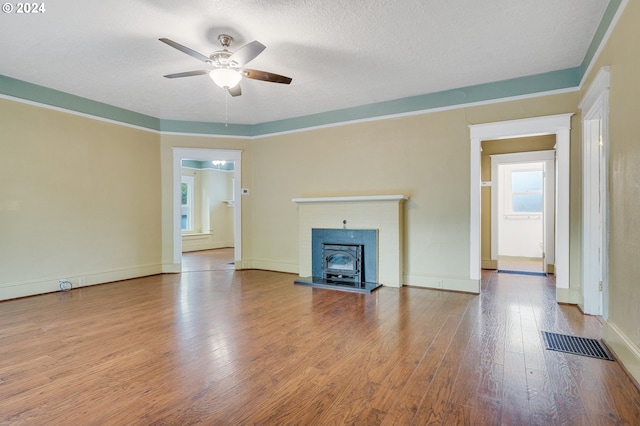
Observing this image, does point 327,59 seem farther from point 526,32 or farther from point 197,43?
point 526,32

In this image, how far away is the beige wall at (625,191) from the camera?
2.19m

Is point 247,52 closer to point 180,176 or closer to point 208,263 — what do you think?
point 180,176

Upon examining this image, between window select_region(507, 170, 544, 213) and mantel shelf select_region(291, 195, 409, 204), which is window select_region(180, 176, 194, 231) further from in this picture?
window select_region(507, 170, 544, 213)

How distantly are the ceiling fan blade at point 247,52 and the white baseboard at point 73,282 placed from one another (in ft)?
13.3

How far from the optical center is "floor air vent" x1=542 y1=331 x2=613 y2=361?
2.56 meters

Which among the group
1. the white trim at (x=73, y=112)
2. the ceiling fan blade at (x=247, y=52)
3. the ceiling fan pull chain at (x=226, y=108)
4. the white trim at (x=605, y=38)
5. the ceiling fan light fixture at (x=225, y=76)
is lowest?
the ceiling fan light fixture at (x=225, y=76)

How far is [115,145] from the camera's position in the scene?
540 centimetres

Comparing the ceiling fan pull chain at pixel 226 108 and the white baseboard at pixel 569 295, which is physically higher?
the ceiling fan pull chain at pixel 226 108

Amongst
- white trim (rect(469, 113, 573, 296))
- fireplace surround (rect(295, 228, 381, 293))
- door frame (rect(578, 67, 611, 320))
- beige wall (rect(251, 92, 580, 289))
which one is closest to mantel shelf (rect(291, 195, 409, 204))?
beige wall (rect(251, 92, 580, 289))

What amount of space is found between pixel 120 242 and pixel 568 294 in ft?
21.2

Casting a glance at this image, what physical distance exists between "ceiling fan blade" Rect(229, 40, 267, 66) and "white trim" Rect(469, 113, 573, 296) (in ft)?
10.2

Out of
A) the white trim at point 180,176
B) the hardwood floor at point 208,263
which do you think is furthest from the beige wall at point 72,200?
the hardwood floor at point 208,263

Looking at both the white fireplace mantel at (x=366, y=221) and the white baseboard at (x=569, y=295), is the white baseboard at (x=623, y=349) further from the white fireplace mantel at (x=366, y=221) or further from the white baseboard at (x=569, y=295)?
the white fireplace mantel at (x=366, y=221)

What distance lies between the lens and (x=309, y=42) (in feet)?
11.0
